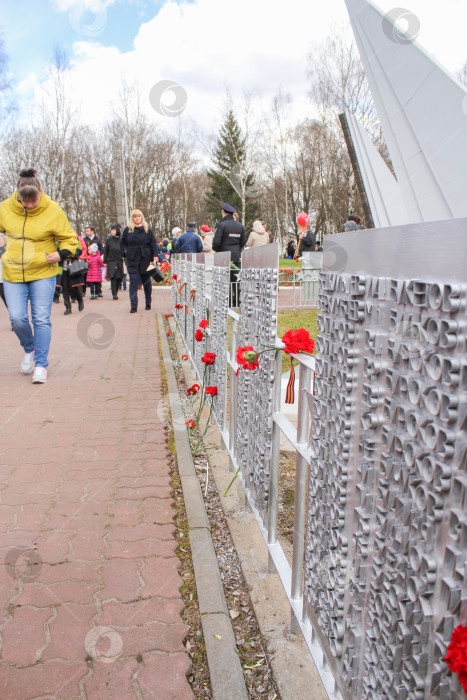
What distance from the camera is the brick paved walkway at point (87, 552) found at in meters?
1.87

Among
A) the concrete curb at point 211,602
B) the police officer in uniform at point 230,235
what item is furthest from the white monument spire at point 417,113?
the concrete curb at point 211,602

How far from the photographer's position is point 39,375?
5.80 meters

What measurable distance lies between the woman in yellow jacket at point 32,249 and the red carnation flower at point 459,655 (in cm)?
532

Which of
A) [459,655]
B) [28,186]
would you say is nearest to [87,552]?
[459,655]

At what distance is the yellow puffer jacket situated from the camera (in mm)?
5367

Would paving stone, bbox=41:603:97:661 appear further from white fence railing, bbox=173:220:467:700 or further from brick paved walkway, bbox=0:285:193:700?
white fence railing, bbox=173:220:467:700

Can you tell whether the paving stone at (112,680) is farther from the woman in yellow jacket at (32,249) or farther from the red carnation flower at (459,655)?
the woman in yellow jacket at (32,249)

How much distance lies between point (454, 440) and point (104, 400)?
4730 mm

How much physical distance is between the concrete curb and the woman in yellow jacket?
→ 2864 millimetres

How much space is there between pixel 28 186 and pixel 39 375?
6.43ft

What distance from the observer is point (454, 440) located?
838mm

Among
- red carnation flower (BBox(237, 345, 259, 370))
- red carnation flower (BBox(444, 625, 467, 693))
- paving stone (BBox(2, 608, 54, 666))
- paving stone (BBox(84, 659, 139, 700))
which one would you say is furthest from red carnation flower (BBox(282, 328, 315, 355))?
paving stone (BBox(2, 608, 54, 666))

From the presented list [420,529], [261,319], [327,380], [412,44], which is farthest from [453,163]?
[420,529]

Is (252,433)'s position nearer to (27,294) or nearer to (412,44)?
(27,294)
